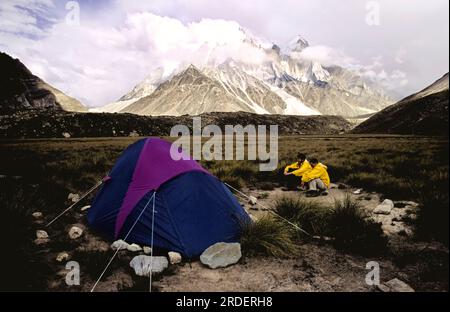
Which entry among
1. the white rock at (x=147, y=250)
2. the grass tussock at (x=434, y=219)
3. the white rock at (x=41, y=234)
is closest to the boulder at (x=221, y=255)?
the white rock at (x=147, y=250)

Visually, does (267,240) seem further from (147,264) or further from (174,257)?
(147,264)

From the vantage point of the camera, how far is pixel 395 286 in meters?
5.02

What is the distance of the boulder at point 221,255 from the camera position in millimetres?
5895

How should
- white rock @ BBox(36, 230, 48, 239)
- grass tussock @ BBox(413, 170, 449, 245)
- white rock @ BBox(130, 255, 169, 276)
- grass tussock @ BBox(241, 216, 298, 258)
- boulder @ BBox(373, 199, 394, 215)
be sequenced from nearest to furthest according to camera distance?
white rock @ BBox(130, 255, 169, 276), grass tussock @ BBox(241, 216, 298, 258), grass tussock @ BBox(413, 170, 449, 245), white rock @ BBox(36, 230, 48, 239), boulder @ BBox(373, 199, 394, 215)

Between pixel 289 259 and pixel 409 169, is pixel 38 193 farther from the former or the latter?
pixel 409 169

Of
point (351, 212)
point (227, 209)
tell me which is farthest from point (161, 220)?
point (351, 212)

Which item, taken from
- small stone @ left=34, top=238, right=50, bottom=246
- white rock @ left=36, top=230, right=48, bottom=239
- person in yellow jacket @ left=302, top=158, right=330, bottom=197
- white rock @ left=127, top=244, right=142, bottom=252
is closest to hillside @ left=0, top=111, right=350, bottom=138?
person in yellow jacket @ left=302, top=158, right=330, bottom=197

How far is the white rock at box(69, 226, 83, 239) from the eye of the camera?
277 inches

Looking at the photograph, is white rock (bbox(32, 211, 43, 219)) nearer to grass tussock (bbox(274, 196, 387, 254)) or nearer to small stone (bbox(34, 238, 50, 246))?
small stone (bbox(34, 238, 50, 246))

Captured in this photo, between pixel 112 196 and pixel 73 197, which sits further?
pixel 73 197

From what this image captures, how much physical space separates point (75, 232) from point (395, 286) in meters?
6.06

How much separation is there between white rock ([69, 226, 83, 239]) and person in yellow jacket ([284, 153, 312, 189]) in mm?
7494

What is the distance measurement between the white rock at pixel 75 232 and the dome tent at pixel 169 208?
38cm

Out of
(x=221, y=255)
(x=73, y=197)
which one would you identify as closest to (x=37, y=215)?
(x=73, y=197)
